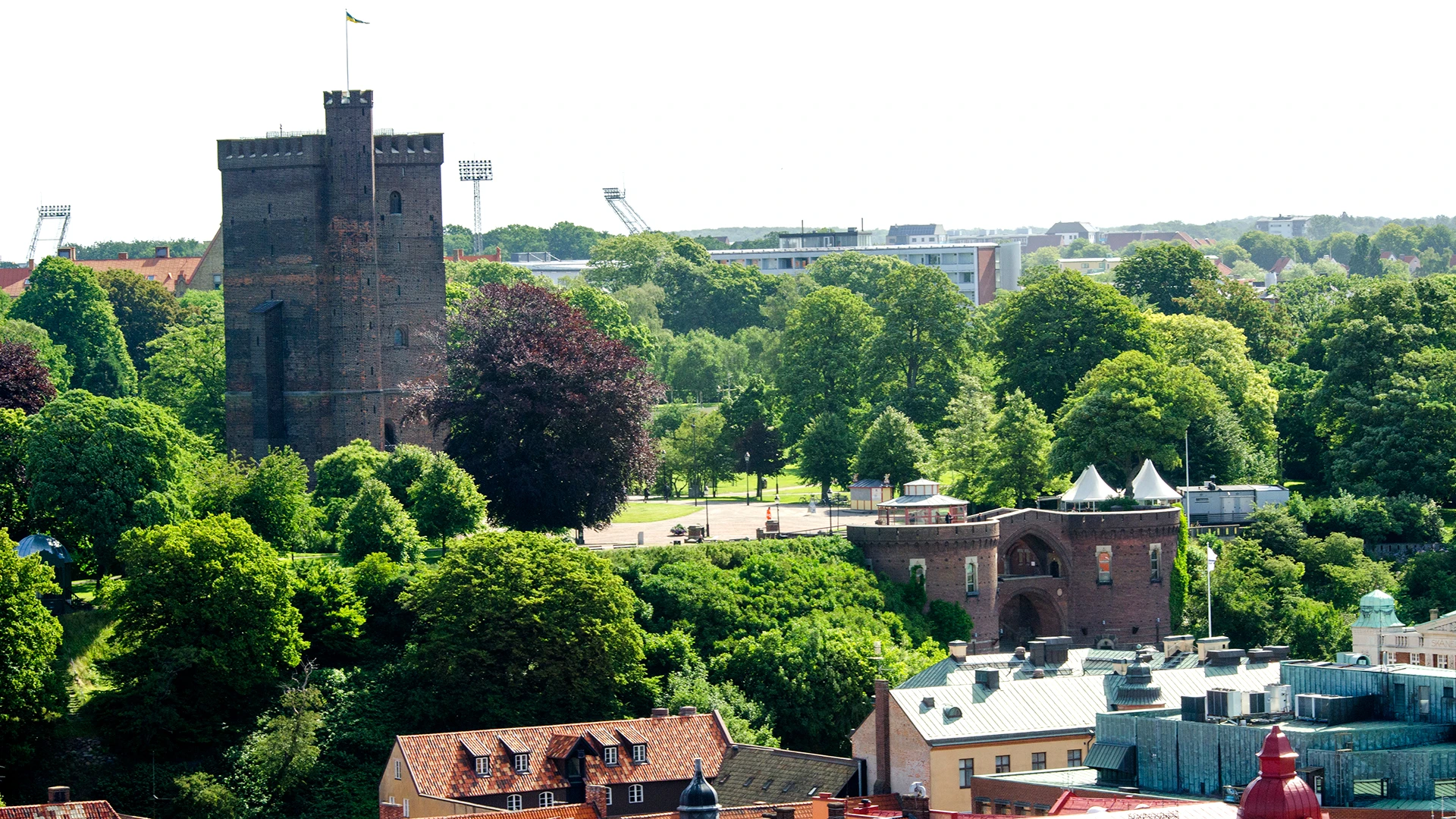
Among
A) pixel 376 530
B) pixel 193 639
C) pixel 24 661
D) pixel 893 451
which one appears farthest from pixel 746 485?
pixel 24 661

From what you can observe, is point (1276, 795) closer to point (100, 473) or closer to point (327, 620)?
point (327, 620)

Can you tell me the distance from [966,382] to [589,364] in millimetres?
28448

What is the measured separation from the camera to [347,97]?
95.1 metres

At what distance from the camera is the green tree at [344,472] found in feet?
292

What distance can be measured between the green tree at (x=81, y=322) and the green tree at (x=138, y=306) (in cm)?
601

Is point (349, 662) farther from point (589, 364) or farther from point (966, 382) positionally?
point (966, 382)

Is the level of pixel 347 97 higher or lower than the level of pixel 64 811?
higher

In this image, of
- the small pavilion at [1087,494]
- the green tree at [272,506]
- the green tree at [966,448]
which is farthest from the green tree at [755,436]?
the green tree at [272,506]

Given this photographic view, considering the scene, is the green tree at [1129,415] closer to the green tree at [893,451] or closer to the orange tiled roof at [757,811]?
the green tree at [893,451]

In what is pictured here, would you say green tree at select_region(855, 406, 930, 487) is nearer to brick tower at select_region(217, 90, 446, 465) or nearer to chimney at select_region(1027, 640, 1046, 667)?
brick tower at select_region(217, 90, 446, 465)

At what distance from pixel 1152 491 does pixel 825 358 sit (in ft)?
81.3

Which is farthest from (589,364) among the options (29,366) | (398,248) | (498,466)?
(29,366)

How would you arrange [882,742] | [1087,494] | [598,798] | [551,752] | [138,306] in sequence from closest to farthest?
1. [882,742]
2. [598,798]
3. [551,752]
4. [1087,494]
5. [138,306]

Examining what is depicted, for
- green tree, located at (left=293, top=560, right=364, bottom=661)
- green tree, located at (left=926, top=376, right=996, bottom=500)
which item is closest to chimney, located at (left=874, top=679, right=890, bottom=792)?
green tree, located at (left=293, top=560, right=364, bottom=661)
